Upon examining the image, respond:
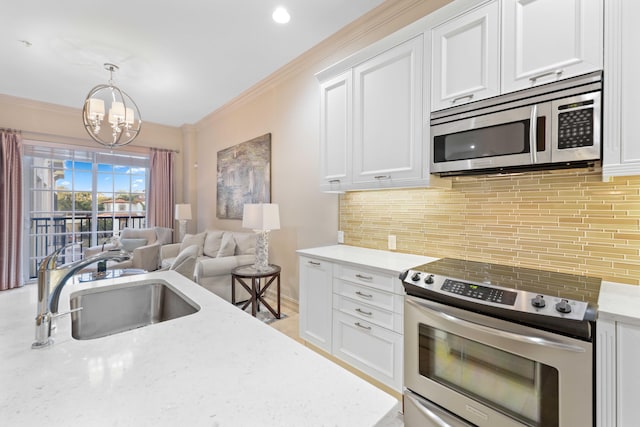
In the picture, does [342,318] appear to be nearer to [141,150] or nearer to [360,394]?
[360,394]

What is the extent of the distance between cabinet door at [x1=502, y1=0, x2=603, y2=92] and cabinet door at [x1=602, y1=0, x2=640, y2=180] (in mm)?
44

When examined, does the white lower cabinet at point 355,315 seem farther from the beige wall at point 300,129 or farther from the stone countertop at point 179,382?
the stone countertop at point 179,382

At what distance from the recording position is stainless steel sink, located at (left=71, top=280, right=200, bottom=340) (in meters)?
1.26

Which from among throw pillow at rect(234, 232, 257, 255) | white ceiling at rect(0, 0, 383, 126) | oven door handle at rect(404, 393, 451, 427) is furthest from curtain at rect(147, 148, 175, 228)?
oven door handle at rect(404, 393, 451, 427)

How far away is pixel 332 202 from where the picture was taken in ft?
9.70

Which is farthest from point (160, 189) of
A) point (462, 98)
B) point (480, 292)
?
point (480, 292)

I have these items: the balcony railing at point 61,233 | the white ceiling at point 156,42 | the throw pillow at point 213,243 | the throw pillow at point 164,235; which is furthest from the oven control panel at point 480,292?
the balcony railing at point 61,233

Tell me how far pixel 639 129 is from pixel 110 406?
2.02 m

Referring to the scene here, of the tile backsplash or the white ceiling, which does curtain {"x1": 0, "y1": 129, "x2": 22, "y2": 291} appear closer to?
the white ceiling

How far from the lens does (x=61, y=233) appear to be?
16.2 ft

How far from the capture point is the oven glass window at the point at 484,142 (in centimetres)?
151

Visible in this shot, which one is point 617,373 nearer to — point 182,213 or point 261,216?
point 261,216

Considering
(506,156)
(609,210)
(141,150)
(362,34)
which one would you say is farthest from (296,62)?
(141,150)

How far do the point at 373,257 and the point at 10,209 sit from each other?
17.9ft
